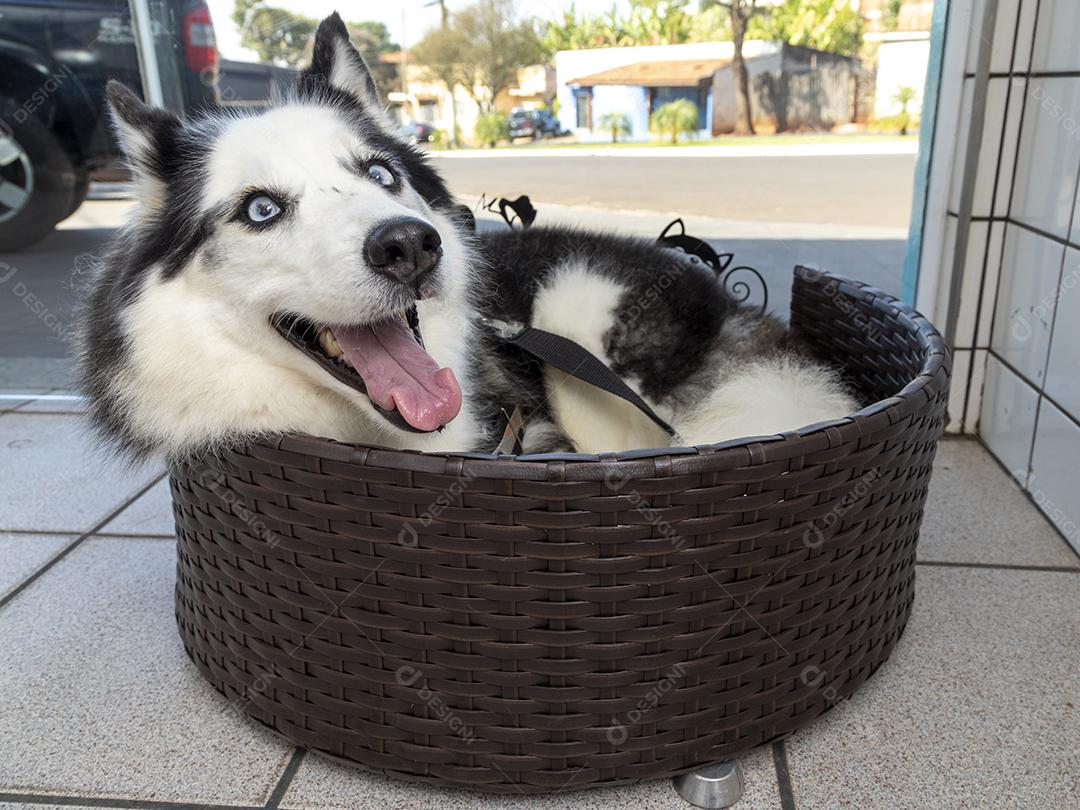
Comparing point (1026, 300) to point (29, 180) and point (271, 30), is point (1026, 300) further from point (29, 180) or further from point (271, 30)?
point (29, 180)

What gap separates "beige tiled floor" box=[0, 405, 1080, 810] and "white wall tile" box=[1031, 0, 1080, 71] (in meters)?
1.20

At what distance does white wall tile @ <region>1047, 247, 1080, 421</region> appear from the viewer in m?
2.14

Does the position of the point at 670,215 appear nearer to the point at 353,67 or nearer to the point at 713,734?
the point at 353,67

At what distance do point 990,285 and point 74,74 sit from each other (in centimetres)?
340

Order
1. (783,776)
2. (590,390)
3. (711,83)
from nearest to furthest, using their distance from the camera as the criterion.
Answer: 1. (783,776)
2. (590,390)
3. (711,83)

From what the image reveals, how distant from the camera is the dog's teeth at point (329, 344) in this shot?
1400 mm

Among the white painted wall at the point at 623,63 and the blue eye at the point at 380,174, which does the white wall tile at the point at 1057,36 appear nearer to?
the white painted wall at the point at 623,63

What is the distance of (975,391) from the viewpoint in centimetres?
276

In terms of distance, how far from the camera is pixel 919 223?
276cm

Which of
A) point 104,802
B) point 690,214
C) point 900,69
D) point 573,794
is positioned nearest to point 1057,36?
point 900,69

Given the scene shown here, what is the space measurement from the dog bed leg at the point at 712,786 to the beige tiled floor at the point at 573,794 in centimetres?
2

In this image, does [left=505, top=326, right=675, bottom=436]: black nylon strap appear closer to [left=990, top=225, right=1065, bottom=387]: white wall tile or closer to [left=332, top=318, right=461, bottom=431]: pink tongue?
[left=332, top=318, right=461, bottom=431]: pink tongue

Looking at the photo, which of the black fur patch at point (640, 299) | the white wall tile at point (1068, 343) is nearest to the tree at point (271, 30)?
the black fur patch at point (640, 299)

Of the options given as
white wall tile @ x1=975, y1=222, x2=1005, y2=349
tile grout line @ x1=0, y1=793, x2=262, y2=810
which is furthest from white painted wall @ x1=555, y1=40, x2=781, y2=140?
tile grout line @ x1=0, y1=793, x2=262, y2=810
